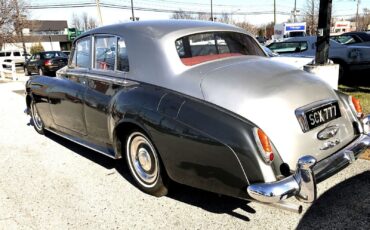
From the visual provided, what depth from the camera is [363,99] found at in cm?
691

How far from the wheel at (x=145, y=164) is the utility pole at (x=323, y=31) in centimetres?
440

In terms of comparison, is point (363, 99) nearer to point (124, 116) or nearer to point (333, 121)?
point (333, 121)

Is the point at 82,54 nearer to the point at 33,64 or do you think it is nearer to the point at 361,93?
the point at 361,93

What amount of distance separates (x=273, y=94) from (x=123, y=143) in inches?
65.8

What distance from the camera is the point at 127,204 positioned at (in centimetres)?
346

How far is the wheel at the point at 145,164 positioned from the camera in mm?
3420

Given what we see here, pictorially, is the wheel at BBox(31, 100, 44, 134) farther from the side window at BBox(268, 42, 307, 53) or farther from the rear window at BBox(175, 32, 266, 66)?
the side window at BBox(268, 42, 307, 53)

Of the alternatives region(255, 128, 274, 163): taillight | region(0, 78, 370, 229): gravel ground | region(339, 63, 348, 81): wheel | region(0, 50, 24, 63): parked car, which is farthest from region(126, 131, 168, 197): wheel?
region(0, 50, 24, 63): parked car

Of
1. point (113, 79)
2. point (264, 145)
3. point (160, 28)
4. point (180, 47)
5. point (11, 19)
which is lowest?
point (264, 145)

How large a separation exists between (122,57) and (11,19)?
23.0 m

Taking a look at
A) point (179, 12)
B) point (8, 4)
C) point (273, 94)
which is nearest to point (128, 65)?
point (273, 94)

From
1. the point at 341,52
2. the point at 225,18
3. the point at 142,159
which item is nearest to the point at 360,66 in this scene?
the point at 341,52

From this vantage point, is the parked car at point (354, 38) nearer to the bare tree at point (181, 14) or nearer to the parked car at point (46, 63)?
the parked car at point (46, 63)

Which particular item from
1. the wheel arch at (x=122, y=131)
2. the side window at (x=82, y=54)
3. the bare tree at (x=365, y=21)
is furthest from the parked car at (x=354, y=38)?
the bare tree at (x=365, y=21)
